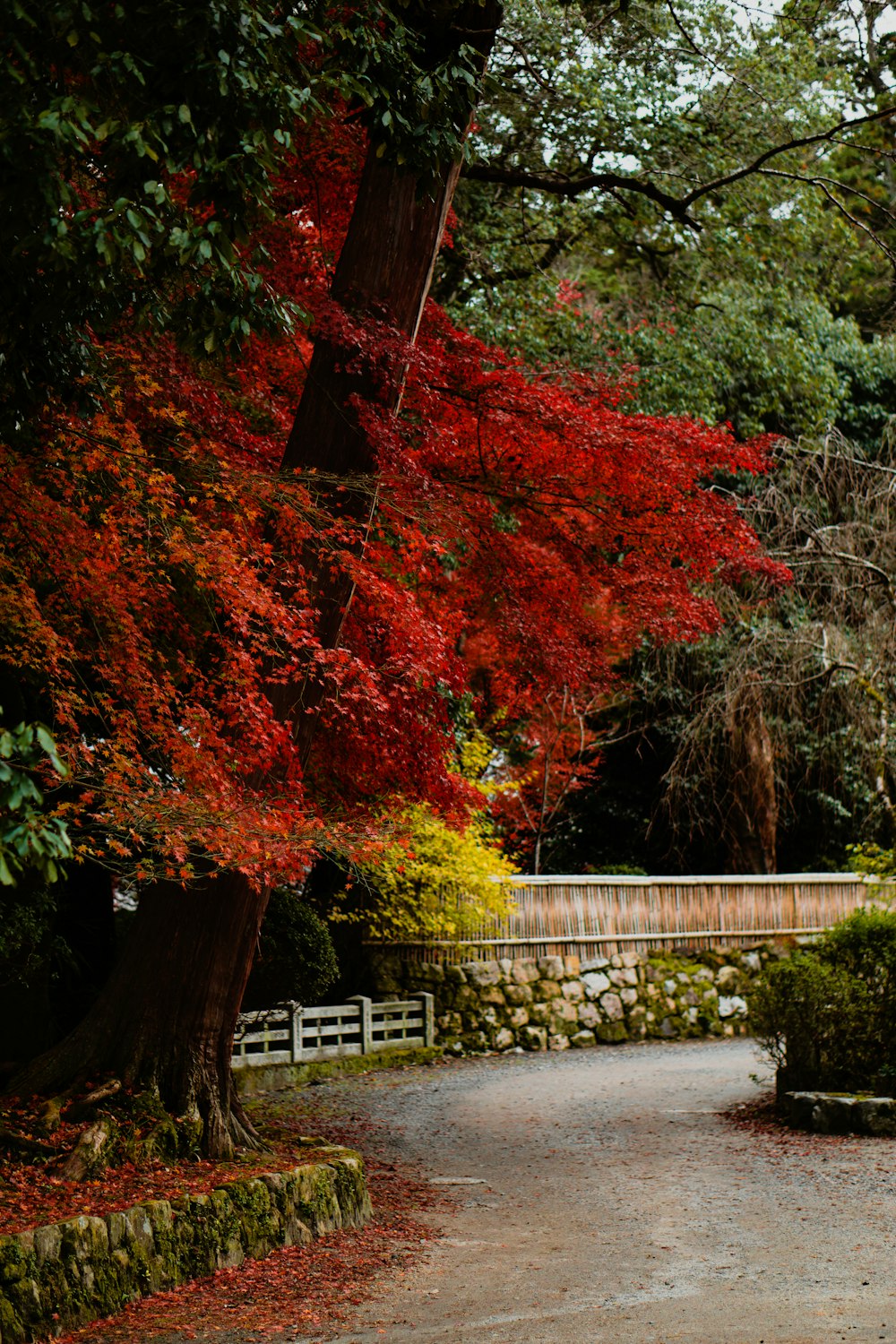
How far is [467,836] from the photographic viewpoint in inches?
530

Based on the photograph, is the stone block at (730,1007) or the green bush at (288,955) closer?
the green bush at (288,955)

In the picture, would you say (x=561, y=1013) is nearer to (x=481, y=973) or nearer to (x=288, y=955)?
(x=481, y=973)

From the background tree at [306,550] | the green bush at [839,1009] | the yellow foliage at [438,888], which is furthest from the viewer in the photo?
the yellow foliage at [438,888]

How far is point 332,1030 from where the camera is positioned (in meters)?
13.3

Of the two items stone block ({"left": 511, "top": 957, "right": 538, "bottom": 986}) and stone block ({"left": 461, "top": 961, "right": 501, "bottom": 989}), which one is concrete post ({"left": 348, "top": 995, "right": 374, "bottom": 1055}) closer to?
stone block ({"left": 461, "top": 961, "right": 501, "bottom": 989})

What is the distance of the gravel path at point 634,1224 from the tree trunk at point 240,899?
1727 millimetres

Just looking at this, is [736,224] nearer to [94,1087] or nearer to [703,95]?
[703,95]

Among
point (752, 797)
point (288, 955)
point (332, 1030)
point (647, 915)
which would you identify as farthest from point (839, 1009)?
point (752, 797)

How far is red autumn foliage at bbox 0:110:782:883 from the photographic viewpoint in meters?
6.11

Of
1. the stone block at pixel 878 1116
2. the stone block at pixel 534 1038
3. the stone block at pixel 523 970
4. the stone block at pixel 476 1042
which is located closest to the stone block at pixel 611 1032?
the stone block at pixel 534 1038

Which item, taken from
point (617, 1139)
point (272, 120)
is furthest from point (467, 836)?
point (272, 120)

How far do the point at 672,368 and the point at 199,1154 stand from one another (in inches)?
407

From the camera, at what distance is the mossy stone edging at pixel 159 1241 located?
5059mm

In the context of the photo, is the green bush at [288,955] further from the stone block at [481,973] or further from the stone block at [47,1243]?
the stone block at [47,1243]
